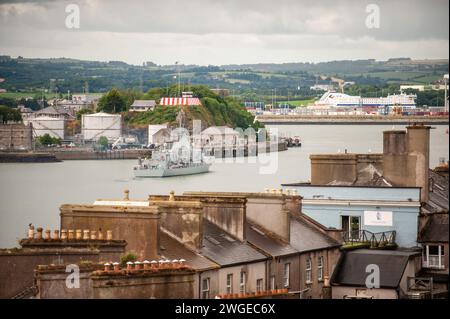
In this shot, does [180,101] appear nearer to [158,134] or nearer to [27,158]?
[158,134]

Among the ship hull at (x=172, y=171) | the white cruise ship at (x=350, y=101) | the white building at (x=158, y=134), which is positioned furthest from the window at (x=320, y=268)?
the white cruise ship at (x=350, y=101)

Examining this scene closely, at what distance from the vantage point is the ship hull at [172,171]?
76456mm

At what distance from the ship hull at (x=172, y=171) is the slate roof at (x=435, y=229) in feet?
205

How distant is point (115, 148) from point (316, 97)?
274 ft

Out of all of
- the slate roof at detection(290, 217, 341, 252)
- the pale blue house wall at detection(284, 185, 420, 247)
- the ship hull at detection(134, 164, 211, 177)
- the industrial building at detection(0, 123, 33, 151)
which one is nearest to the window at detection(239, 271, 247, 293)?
the slate roof at detection(290, 217, 341, 252)

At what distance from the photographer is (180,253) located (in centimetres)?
1073

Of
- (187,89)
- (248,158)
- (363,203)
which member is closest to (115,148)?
(248,158)

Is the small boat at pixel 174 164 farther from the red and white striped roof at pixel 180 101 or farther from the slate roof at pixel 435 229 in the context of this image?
the slate roof at pixel 435 229

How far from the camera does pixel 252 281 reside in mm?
11414

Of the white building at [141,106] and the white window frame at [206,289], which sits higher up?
the white window frame at [206,289]

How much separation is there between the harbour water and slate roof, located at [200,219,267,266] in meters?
13.5

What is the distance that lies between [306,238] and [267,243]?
2.92ft

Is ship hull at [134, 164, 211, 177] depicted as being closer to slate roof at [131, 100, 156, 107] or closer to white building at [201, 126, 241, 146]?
white building at [201, 126, 241, 146]
